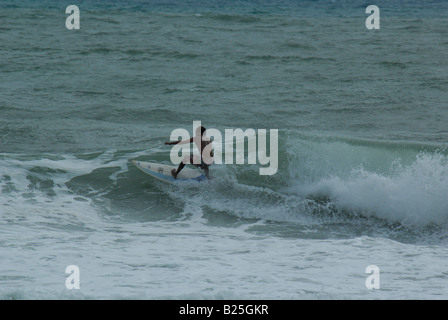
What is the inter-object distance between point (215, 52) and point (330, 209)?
46.7ft

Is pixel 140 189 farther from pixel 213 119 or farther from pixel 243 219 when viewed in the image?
pixel 213 119

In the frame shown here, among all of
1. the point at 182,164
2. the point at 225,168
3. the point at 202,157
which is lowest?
the point at 225,168

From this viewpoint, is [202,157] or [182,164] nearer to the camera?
[202,157]

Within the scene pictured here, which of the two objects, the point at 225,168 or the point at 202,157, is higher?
the point at 202,157

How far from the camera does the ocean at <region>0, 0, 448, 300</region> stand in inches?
Answer: 261

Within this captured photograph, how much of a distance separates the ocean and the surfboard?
14 centimetres

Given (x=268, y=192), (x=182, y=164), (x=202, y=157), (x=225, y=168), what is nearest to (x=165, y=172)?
(x=182, y=164)

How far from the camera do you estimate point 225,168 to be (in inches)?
469

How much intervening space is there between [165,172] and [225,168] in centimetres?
120

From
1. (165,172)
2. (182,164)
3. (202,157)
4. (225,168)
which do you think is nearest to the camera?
(202,157)

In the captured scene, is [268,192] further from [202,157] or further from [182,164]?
[182,164]

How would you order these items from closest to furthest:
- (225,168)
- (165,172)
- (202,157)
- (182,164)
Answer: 1. (202,157)
2. (182,164)
3. (165,172)
4. (225,168)

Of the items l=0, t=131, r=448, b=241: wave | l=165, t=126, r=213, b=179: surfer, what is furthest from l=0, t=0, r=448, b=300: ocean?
l=165, t=126, r=213, b=179: surfer

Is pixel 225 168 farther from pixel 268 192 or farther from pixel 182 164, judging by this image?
pixel 268 192
